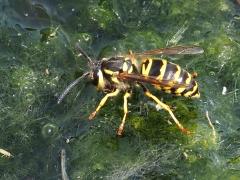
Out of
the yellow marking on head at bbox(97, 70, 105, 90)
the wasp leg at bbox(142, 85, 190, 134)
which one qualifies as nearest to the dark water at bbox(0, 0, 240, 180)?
the wasp leg at bbox(142, 85, 190, 134)

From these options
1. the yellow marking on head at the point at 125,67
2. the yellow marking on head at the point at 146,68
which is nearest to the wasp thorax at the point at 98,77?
the yellow marking on head at the point at 125,67

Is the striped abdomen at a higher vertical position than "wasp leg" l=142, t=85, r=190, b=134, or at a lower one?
higher

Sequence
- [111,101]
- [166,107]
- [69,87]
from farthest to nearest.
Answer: [111,101] < [166,107] < [69,87]

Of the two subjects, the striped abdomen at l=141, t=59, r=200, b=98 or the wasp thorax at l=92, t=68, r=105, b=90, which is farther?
the wasp thorax at l=92, t=68, r=105, b=90

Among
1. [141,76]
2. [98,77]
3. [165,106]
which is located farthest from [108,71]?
[165,106]

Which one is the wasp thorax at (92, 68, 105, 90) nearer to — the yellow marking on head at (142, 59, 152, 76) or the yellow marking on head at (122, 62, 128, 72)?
the yellow marking on head at (122, 62, 128, 72)

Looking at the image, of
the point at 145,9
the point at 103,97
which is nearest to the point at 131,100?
the point at 103,97

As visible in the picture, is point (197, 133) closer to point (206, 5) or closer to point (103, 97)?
point (103, 97)

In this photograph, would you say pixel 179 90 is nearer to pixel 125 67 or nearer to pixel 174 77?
pixel 174 77
